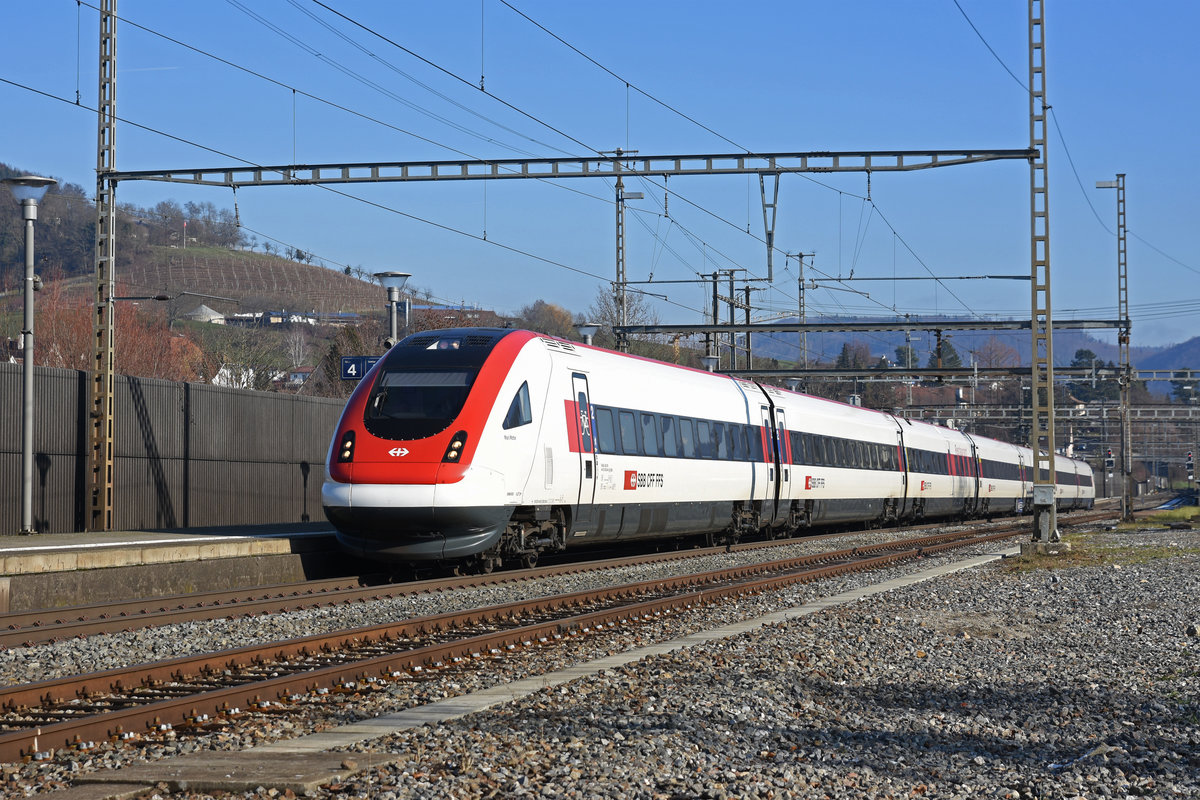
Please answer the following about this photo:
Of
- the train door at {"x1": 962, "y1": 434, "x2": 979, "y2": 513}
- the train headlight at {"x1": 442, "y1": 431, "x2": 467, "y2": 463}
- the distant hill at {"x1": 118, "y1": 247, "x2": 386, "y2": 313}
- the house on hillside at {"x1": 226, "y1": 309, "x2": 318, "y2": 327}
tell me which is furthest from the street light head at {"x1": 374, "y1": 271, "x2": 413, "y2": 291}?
the distant hill at {"x1": 118, "y1": 247, "x2": 386, "y2": 313}

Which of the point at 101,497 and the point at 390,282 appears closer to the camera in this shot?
the point at 101,497

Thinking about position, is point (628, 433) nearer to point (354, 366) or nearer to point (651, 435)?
point (651, 435)

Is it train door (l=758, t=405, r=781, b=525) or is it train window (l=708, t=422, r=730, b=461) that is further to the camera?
train door (l=758, t=405, r=781, b=525)

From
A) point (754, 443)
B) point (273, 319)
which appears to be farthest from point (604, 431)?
point (273, 319)

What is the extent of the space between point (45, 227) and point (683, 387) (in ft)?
366

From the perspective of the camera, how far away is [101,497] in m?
20.6

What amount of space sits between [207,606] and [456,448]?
3.71 m

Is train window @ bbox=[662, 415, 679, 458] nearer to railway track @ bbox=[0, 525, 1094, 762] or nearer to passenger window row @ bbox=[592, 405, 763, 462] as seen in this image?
passenger window row @ bbox=[592, 405, 763, 462]

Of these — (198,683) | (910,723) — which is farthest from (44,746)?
(910,723)

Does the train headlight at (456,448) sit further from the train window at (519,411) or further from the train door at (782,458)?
the train door at (782,458)

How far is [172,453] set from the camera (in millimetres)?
23469

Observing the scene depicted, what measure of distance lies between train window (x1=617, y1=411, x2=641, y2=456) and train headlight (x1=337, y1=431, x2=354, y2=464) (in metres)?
4.85

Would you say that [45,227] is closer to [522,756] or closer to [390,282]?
[390,282]

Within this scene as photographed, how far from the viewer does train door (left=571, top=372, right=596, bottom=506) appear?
18.7m
